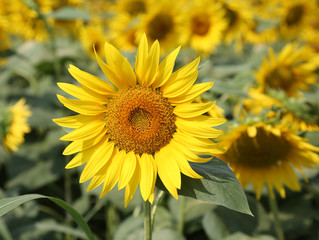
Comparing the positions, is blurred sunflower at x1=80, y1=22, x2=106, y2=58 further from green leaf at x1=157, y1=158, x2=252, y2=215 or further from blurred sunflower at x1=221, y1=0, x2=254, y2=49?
green leaf at x1=157, y1=158, x2=252, y2=215

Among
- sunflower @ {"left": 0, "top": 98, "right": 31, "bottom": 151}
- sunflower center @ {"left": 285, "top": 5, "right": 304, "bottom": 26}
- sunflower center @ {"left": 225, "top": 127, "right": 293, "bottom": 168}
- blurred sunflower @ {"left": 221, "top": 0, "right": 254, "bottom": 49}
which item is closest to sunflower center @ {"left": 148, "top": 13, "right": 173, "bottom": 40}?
blurred sunflower @ {"left": 221, "top": 0, "right": 254, "bottom": 49}

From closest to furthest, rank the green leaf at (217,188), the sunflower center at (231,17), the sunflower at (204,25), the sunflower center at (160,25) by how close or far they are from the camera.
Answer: the green leaf at (217,188) → the sunflower at (204,25) → the sunflower center at (160,25) → the sunflower center at (231,17)

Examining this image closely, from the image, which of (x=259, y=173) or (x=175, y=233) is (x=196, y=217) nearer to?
(x=175, y=233)

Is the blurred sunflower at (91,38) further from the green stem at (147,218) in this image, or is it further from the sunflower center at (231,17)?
the green stem at (147,218)

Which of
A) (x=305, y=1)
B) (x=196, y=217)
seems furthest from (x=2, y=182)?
(x=305, y=1)

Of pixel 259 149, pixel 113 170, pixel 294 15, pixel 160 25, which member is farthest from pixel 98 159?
pixel 294 15

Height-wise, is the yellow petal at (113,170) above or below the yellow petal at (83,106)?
below

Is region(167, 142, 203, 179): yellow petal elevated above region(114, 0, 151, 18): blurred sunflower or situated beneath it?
situated beneath

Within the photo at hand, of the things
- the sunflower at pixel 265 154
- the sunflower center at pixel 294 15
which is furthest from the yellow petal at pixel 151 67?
the sunflower center at pixel 294 15
